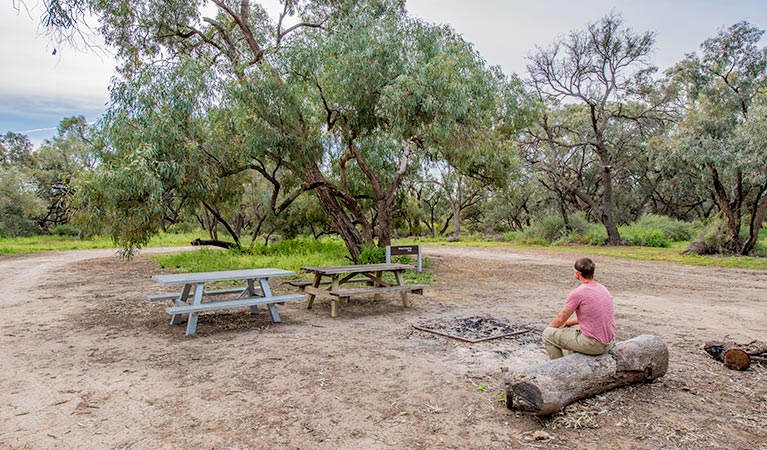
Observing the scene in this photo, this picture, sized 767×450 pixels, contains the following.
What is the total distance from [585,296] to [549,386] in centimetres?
79

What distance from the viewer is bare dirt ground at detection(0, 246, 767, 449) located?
2893 millimetres

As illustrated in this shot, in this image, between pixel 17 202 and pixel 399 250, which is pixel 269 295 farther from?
pixel 17 202

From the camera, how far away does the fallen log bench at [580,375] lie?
122 inches

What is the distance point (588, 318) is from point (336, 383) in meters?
2.00

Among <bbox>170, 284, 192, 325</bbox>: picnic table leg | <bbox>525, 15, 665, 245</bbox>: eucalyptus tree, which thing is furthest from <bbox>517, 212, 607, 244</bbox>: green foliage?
<bbox>170, 284, 192, 325</bbox>: picnic table leg

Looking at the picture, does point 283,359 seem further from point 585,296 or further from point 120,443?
point 585,296

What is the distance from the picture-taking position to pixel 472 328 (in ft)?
18.2

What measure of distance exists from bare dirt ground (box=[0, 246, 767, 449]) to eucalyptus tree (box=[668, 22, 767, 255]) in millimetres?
9283

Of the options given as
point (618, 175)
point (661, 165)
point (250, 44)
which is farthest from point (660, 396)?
point (618, 175)

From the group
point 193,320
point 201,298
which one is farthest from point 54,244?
point 193,320

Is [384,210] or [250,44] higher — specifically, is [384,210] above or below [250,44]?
below

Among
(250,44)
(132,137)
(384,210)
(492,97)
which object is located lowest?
(384,210)

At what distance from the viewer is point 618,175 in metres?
28.6

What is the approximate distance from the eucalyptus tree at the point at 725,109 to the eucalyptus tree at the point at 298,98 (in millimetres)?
7189
